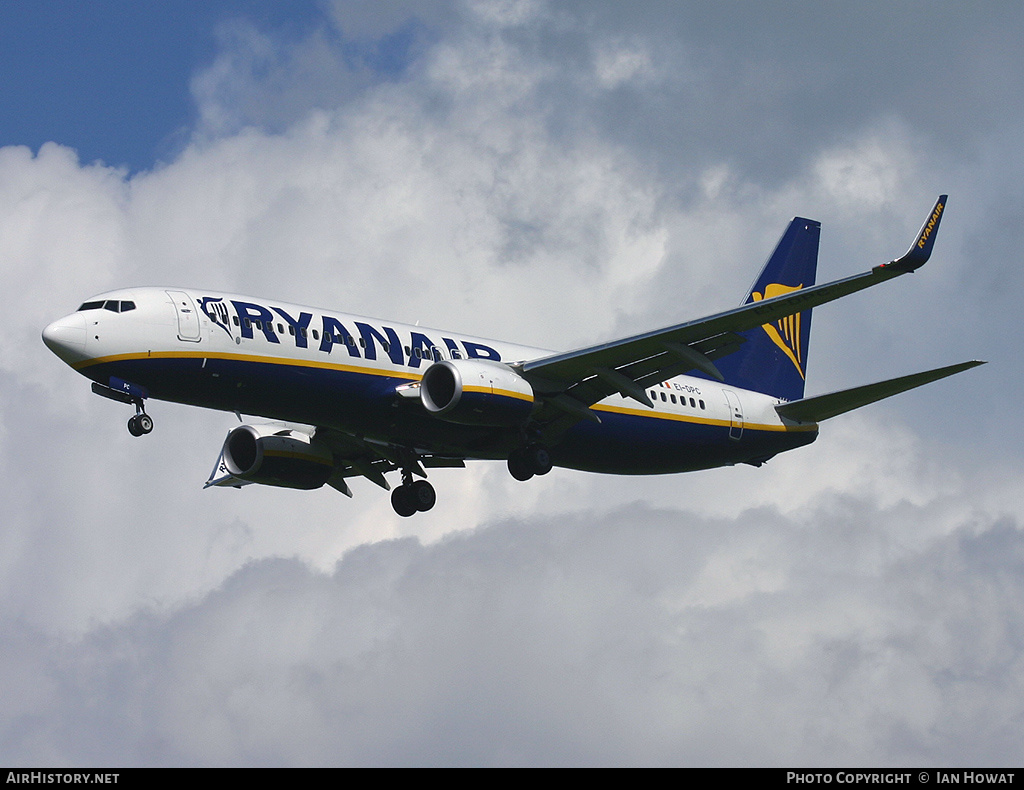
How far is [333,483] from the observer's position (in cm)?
4203

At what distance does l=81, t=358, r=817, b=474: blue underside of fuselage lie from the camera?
32406 millimetres

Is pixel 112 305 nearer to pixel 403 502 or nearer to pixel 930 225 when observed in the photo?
pixel 403 502

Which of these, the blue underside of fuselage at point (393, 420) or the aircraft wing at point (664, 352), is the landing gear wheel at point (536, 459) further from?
the aircraft wing at point (664, 352)

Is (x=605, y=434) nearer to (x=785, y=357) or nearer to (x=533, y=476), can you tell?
(x=533, y=476)

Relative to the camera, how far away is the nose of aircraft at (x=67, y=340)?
31359 mm

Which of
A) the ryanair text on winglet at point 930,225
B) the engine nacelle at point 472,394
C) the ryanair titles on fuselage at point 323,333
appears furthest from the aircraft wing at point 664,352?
the ryanair titles on fuselage at point 323,333

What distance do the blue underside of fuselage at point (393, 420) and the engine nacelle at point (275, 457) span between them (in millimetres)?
4159

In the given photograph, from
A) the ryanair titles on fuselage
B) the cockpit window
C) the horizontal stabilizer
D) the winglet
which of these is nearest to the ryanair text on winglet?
the winglet

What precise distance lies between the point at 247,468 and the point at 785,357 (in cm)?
1942

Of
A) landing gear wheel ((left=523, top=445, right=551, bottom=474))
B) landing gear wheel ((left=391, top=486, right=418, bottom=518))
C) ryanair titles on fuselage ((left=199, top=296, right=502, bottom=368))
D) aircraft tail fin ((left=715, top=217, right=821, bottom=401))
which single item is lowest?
landing gear wheel ((left=523, top=445, right=551, bottom=474))

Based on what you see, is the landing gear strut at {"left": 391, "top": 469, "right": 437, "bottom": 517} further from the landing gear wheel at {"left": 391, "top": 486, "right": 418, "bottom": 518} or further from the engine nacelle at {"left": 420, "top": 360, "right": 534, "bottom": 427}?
the engine nacelle at {"left": 420, "top": 360, "right": 534, "bottom": 427}

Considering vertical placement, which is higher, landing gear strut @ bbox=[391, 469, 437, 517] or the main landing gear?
landing gear strut @ bbox=[391, 469, 437, 517]

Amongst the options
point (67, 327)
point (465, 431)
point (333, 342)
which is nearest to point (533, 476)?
point (465, 431)

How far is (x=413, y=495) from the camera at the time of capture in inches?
1618
